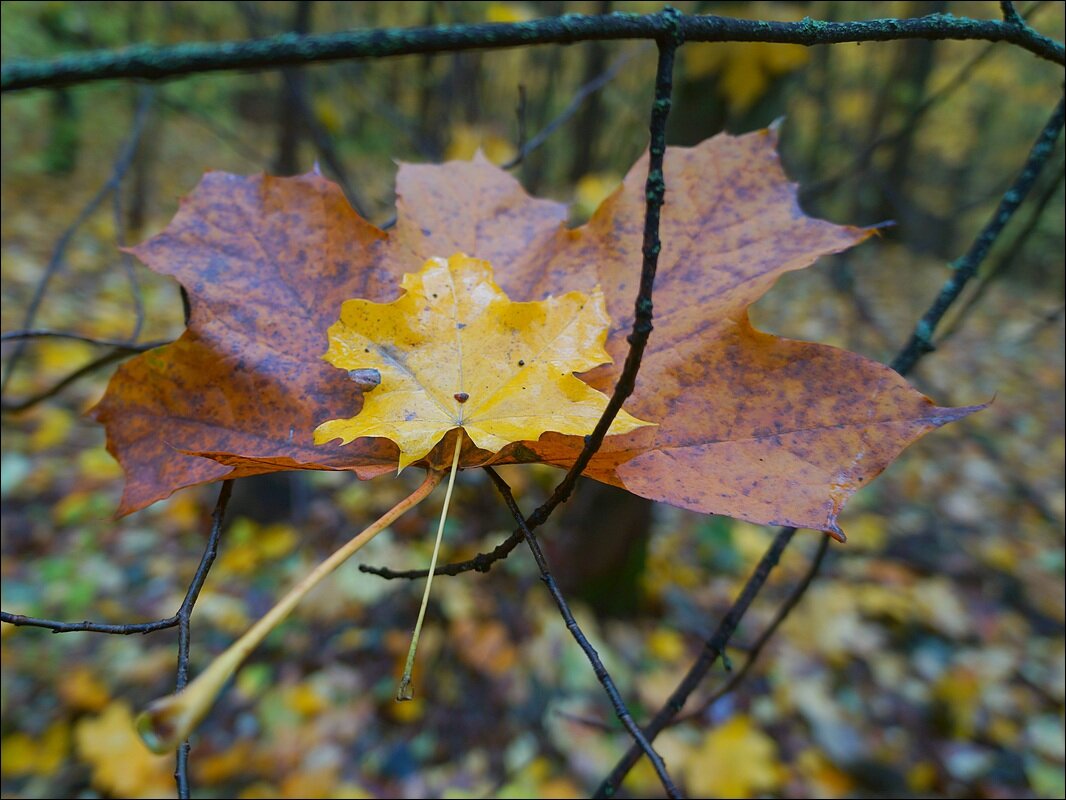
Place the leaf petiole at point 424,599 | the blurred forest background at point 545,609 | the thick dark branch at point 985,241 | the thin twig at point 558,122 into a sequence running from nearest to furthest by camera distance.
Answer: the leaf petiole at point 424,599
the thick dark branch at point 985,241
the thin twig at point 558,122
the blurred forest background at point 545,609

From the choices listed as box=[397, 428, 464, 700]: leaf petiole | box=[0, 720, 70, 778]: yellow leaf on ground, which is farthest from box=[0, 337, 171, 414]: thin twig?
box=[0, 720, 70, 778]: yellow leaf on ground

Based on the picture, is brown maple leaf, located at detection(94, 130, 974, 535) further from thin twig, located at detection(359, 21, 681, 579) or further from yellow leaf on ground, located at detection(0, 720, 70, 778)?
yellow leaf on ground, located at detection(0, 720, 70, 778)

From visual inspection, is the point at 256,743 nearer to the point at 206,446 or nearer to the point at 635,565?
the point at 635,565

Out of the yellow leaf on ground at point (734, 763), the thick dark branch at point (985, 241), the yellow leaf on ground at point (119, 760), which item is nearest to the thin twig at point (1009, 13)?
the thick dark branch at point (985, 241)

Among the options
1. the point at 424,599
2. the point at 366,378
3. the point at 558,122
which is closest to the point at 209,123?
the point at 558,122

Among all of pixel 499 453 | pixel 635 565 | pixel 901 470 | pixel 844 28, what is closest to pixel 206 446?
pixel 499 453

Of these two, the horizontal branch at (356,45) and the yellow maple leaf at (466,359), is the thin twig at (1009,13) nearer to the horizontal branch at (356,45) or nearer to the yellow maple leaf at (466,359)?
the horizontal branch at (356,45)
